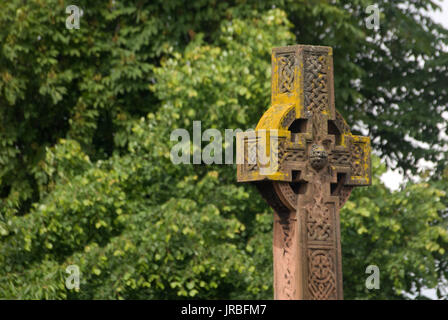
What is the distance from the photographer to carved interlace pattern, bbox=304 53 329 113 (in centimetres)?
750

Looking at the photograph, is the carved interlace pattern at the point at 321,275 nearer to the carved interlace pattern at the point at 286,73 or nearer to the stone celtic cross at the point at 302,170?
the stone celtic cross at the point at 302,170

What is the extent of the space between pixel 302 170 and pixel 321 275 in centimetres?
80

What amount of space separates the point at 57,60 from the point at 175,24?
2035 mm

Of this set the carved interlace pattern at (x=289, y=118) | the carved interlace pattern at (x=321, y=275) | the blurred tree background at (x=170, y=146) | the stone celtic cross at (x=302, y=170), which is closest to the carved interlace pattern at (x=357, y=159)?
the stone celtic cross at (x=302, y=170)

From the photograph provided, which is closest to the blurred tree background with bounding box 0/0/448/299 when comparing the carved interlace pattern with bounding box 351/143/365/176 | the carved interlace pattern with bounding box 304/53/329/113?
the carved interlace pattern with bounding box 351/143/365/176

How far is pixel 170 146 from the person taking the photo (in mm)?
13984

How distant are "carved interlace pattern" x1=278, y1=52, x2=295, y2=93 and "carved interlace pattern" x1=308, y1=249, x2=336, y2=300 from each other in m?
1.28

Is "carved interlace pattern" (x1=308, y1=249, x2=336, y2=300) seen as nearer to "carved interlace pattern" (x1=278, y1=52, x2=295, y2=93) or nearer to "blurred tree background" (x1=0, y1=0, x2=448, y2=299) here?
"carved interlace pattern" (x1=278, y1=52, x2=295, y2=93)

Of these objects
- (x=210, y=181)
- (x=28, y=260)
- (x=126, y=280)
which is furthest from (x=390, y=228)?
(x=28, y=260)

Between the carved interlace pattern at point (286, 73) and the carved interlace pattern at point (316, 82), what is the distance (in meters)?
0.11

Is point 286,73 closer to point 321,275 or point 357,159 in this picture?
point 357,159

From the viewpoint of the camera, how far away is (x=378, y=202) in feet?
47.6

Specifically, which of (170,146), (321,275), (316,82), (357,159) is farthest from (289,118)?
(170,146)

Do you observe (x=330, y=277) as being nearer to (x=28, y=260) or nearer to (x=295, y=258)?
(x=295, y=258)
